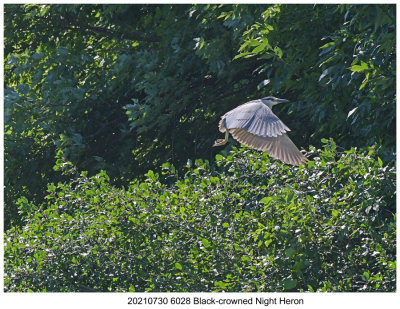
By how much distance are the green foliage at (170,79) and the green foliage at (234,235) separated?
0.80 meters

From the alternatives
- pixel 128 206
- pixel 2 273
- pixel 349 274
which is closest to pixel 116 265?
pixel 128 206

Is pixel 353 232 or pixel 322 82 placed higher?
pixel 322 82

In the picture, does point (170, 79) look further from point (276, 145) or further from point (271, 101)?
point (276, 145)

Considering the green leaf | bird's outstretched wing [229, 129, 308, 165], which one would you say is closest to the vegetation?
the green leaf

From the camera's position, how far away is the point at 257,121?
22.8 feet

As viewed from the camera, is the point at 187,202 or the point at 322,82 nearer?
the point at 187,202

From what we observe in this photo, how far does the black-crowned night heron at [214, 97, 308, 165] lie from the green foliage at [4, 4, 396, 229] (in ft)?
1.62

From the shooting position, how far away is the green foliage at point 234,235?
5.53 meters

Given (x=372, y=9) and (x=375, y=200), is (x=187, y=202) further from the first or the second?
(x=372, y=9)

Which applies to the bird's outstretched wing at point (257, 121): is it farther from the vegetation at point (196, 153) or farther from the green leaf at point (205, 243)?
the green leaf at point (205, 243)

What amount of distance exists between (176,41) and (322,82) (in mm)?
2515

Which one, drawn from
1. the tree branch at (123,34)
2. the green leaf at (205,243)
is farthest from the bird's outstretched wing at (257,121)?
the tree branch at (123,34)

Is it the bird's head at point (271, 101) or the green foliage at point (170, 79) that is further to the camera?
the bird's head at point (271, 101)

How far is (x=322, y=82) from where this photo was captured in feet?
24.1
